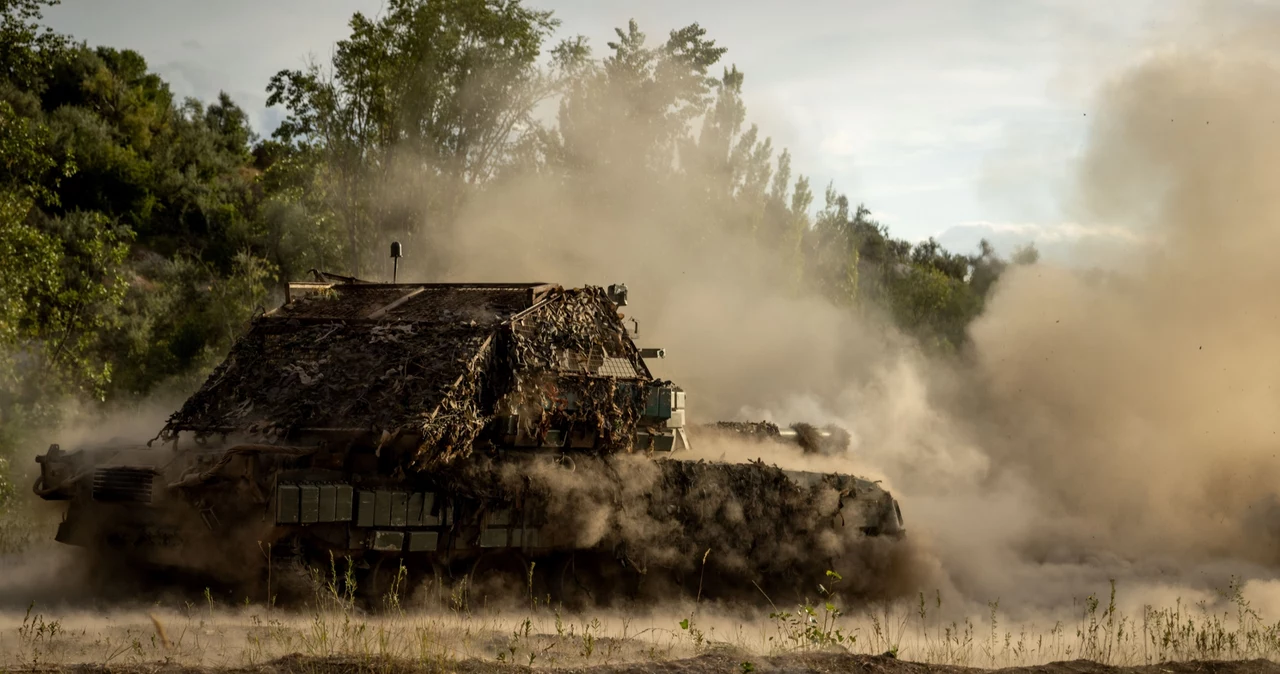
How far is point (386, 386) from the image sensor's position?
11.4m

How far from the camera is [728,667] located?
325 inches

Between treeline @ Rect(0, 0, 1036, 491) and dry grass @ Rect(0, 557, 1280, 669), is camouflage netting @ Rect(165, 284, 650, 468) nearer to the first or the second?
dry grass @ Rect(0, 557, 1280, 669)

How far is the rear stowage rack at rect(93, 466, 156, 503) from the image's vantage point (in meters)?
10.9

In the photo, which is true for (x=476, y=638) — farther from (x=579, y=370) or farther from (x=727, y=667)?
(x=579, y=370)

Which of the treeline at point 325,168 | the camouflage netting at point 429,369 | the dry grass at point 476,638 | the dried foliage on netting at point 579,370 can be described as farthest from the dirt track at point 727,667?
the treeline at point 325,168

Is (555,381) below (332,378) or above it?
above

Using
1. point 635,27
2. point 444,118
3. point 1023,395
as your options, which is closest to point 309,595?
point 1023,395

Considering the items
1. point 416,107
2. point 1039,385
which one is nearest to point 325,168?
point 416,107

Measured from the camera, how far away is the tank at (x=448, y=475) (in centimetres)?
1087

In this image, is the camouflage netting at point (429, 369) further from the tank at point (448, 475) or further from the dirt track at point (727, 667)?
the dirt track at point (727, 667)

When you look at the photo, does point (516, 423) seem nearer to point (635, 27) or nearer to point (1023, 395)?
point (1023, 395)

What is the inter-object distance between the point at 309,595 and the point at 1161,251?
61.2 ft

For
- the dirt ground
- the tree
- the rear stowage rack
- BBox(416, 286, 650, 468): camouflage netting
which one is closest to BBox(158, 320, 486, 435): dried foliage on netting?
BBox(416, 286, 650, 468): camouflage netting

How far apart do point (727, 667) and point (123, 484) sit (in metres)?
5.72
